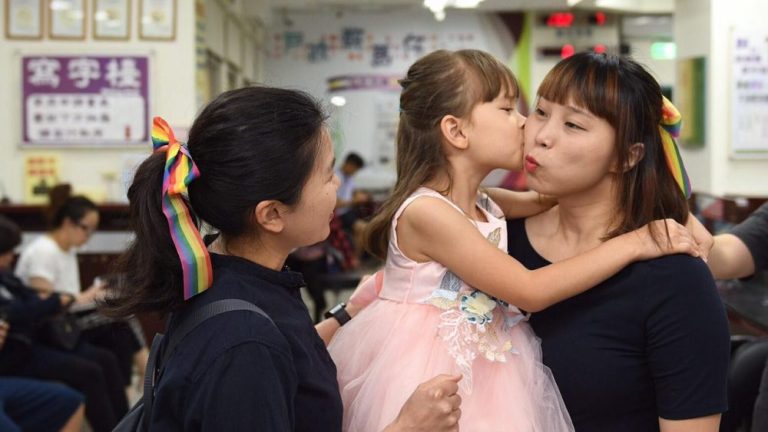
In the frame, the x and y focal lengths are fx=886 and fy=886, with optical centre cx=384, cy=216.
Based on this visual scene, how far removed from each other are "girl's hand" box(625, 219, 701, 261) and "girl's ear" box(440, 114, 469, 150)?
39 cm

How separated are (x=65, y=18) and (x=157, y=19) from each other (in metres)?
0.67

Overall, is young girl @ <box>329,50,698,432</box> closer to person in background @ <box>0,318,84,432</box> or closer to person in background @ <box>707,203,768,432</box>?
person in background @ <box>707,203,768,432</box>

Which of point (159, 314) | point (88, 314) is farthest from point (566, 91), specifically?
point (88, 314)

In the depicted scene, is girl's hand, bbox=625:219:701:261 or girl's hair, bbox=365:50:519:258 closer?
girl's hand, bbox=625:219:701:261

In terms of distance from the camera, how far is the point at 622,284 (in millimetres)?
1542

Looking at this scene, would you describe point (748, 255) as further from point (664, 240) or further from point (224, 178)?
point (224, 178)

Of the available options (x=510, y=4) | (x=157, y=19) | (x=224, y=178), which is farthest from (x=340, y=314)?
(x=510, y=4)

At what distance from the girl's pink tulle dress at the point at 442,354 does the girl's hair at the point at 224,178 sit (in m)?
0.38

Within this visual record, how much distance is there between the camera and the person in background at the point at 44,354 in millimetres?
3906

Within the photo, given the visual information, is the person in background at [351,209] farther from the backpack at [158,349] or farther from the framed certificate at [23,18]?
the backpack at [158,349]

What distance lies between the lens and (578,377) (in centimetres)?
156

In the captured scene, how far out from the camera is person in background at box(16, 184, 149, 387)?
15.5 feet

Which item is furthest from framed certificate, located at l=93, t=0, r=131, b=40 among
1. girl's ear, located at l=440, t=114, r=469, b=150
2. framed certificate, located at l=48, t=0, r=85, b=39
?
girl's ear, located at l=440, t=114, r=469, b=150

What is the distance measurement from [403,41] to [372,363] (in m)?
10.5
